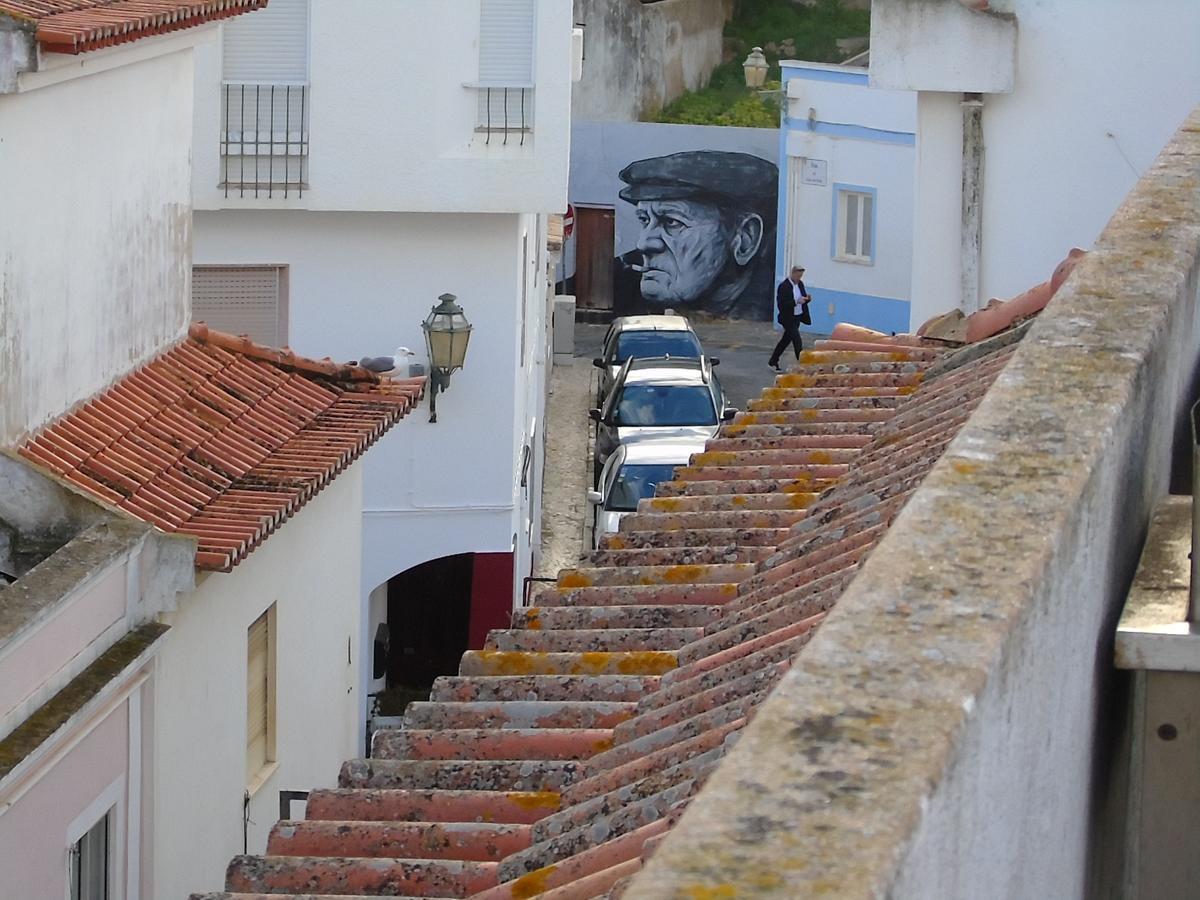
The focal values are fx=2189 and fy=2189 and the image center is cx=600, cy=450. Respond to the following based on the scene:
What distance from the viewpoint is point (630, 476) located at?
22781 millimetres

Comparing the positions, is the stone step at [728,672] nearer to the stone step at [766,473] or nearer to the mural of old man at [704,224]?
the stone step at [766,473]

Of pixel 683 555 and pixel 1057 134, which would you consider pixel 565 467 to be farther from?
pixel 683 555

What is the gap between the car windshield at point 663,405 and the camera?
26047mm

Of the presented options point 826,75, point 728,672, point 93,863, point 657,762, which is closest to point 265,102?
point 93,863

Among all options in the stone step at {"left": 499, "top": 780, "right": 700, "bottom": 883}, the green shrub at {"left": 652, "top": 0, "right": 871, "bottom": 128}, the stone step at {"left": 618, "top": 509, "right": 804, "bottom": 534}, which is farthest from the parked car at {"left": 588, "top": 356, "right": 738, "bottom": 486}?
the stone step at {"left": 499, "top": 780, "right": 700, "bottom": 883}

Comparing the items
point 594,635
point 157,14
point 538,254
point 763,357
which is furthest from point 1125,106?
point 763,357

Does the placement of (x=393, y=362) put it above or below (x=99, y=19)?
below

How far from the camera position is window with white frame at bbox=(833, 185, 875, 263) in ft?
114

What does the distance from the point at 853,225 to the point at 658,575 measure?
29.3m

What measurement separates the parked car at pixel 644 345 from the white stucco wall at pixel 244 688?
50.4 feet

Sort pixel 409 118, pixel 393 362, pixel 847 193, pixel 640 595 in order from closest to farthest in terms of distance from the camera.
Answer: pixel 640 595 < pixel 393 362 < pixel 409 118 < pixel 847 193

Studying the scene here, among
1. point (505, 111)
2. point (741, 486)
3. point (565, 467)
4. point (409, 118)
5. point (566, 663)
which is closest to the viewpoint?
point (566, 663)

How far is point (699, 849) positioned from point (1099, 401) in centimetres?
178

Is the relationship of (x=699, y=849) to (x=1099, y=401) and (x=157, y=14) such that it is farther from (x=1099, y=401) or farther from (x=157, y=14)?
(x=157, y=14)
